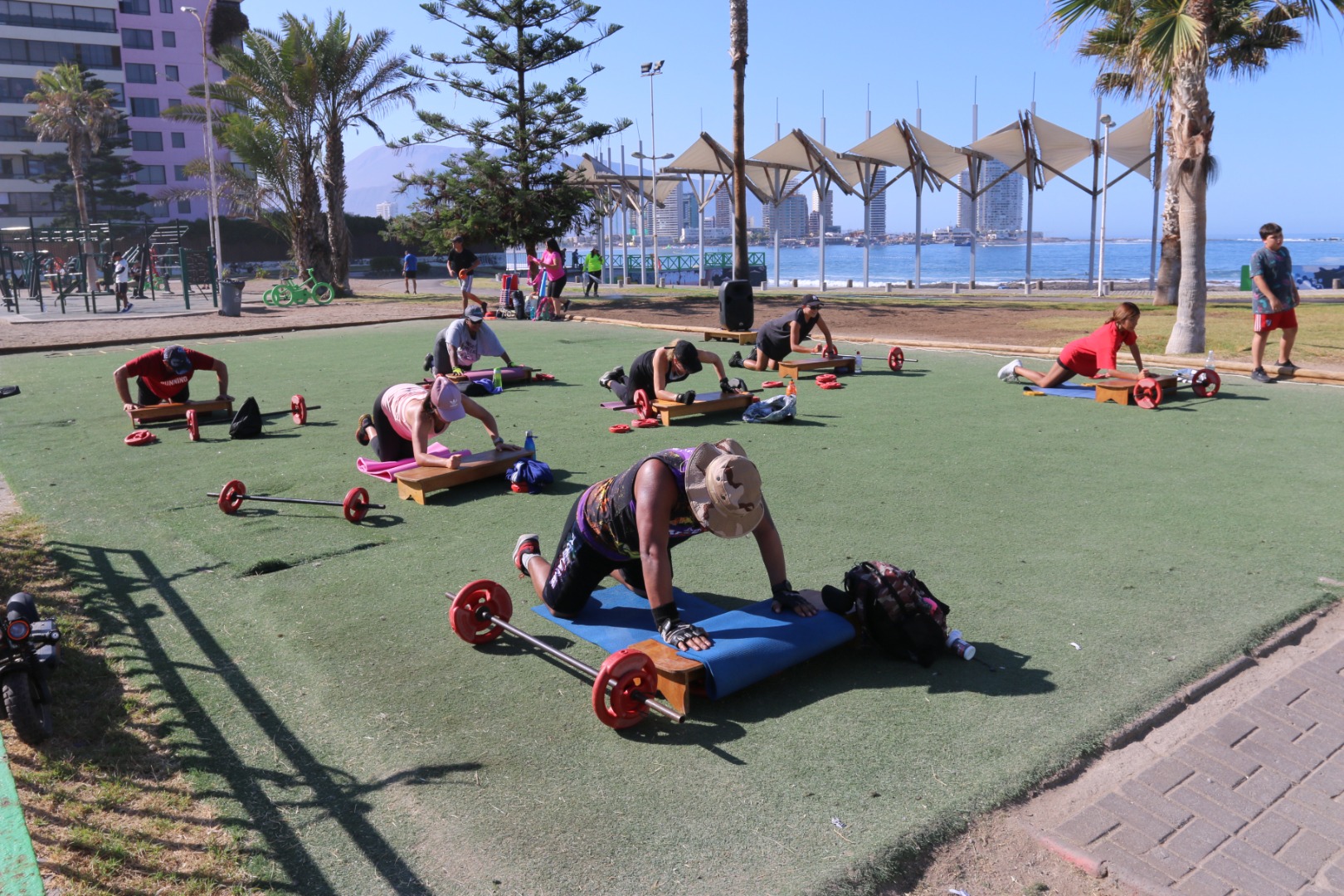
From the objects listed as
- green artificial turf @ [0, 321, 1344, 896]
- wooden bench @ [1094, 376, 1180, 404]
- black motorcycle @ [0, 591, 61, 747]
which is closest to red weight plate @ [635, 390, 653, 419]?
green artificial turf @ [0, 321, 1344, 896]

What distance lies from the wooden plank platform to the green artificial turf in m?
0.12

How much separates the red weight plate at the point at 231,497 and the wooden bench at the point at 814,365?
7.65m

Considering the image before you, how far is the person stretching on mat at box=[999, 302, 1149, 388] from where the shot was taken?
10.7 m

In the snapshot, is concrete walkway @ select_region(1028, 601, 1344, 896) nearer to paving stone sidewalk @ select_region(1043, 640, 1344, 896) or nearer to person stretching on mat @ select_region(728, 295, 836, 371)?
paving stone sidewalk @ select_region(1043, 640, 1344, 896)

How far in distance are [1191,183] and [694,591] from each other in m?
11.9

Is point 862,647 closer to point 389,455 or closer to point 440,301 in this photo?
point 389,455

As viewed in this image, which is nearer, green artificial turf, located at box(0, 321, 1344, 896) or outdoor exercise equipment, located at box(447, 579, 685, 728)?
green artificial turf, located at box(0, 321, 1344, 896)

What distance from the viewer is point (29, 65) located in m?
67.0

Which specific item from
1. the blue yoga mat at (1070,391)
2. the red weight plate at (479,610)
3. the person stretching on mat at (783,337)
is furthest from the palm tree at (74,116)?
the red weight plate at (479,610)

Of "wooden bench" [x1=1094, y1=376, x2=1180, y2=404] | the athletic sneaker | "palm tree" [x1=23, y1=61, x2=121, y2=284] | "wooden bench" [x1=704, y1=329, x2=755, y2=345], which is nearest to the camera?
the athletic sneaker

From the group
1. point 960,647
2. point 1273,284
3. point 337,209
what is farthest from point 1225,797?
point 337,209

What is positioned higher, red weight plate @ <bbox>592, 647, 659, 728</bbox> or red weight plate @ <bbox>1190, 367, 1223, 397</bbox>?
red weight plate @ <bbox>1190, 367, 1223, 397</bbox>

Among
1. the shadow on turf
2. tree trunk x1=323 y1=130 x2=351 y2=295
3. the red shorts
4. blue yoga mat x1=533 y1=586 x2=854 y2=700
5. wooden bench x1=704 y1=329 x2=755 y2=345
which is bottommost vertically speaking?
the shadow on turf

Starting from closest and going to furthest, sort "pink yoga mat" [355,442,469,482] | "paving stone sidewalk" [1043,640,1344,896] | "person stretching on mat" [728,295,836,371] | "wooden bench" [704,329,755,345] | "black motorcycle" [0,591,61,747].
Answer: "paving stone sidewalk" [1043,640,1344,896]
"black motorcycle" [0,591,61,747]
"pink yoga mat" [355,442,469,482]
"person stretching on mat" [728,295,836,371]
"wooden bench" [704,329,755,345]
